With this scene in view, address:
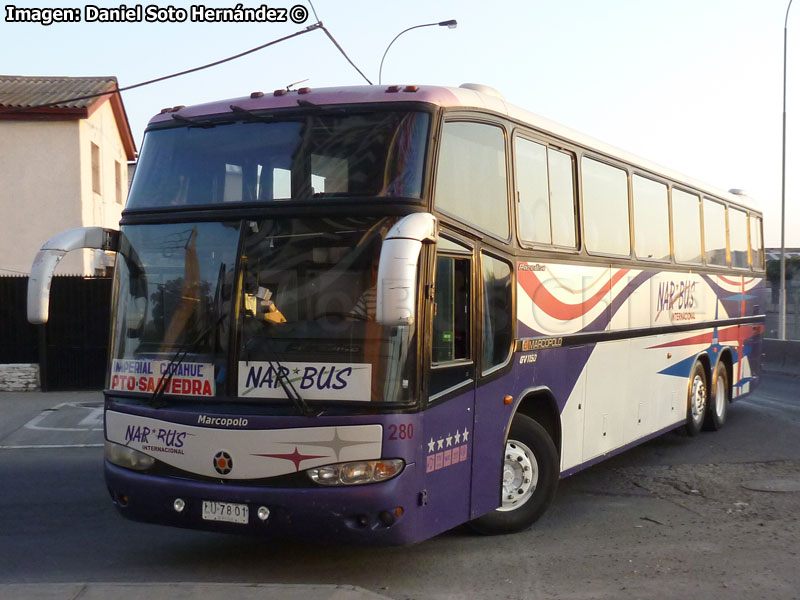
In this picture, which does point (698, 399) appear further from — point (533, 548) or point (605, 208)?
point (533, 548)

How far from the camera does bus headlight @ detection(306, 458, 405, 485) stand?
6.14 meters

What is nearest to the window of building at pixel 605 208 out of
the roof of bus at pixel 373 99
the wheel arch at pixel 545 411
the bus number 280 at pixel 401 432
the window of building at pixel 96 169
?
the roof of bus at pixel 373 99

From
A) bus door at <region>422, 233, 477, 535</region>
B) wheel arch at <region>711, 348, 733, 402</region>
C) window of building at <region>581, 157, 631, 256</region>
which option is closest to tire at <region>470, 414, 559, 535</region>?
bus door at <region>422, 233, 477, 535</region>

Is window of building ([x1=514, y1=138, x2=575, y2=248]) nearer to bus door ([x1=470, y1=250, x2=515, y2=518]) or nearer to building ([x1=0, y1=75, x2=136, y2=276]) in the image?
bus door ([x1=470, y1=250, x2=515, y2=518])

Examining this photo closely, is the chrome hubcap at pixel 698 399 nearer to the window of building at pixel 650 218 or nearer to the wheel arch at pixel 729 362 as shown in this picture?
the wheel arch at pixel 729 362

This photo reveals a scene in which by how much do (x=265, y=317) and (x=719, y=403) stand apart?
9.42m

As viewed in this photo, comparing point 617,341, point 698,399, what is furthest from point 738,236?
point 617,341

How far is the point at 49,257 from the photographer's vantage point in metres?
6.68

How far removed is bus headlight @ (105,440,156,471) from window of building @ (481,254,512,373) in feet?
8.14

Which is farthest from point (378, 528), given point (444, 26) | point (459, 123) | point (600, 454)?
point (444, 26)

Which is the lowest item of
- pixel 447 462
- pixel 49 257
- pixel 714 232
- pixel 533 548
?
pixel 533 548

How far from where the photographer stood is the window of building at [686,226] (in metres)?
11.9

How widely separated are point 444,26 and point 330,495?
64.3 feet

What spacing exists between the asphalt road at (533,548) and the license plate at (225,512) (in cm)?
55
